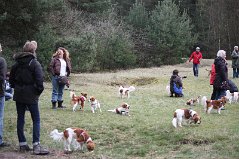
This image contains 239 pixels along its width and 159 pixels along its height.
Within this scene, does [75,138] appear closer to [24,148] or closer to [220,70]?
[24,148]

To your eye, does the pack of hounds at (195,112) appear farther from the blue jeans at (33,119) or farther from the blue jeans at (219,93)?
the blue jeans at (33,119)

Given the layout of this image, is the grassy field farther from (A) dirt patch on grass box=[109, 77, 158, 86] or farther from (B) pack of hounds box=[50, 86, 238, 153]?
(A) dirt patch on grass box=[109, 77, 158, 86]

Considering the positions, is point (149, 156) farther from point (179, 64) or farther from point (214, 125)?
point (179, 64)

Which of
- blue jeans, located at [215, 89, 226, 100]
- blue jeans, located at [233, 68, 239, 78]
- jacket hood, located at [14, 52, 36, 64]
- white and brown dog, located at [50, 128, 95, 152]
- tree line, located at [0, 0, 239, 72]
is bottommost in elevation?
white and brown dog, located at [50, 128, 95, 152]

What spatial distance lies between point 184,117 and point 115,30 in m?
27.0

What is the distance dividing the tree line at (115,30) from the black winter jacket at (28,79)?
13.5 metres

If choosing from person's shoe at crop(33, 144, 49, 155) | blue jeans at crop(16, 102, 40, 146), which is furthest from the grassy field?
blue jeans at crop(16, 102, 40, 146)

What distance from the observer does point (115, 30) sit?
36.3 m

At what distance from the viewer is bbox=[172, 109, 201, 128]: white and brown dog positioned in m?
9.82

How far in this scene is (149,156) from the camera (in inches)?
303

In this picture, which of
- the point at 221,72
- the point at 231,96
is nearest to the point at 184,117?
the point at 221,72

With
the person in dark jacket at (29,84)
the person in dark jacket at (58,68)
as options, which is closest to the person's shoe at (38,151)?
the person in dark jacket at (29,84)

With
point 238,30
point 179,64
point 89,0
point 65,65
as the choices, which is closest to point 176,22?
point 179,64

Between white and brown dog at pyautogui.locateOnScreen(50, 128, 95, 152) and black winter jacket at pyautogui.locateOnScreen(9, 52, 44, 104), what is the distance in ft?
2.96
